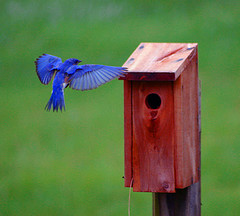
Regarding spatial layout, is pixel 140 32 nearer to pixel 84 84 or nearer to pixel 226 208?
pixel 226 208

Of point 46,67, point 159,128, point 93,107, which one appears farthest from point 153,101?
point 93,107

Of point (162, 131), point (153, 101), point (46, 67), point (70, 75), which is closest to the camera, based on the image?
point (162, 131)

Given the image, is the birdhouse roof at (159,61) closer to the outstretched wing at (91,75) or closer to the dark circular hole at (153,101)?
the outstretched wing at (91,75)

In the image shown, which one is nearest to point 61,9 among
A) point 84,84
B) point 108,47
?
point 108,47

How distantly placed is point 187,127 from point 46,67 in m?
1.25

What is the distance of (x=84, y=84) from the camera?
3855 mm

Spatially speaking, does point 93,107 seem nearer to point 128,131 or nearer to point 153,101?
point 153,101

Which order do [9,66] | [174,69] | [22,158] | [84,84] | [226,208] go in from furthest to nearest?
1. [9,66]
2. [22,158]
3. [226,208]
4. [84,84]
5. [174,69]

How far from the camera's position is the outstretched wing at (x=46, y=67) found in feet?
14.4

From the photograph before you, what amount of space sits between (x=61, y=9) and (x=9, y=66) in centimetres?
212

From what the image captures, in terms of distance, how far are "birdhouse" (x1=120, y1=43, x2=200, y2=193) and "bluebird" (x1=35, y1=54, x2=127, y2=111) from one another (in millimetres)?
144

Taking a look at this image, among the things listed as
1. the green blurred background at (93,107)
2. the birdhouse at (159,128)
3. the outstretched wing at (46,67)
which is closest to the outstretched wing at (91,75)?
the birdhouse at (159,128)

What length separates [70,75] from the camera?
410 centimetres

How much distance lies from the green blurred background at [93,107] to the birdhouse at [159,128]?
8.92 ft
